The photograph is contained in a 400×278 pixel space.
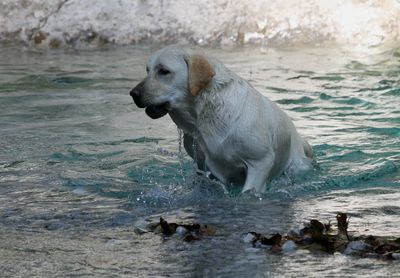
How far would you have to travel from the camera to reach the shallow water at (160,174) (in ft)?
17.4

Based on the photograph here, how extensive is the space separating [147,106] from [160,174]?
1324mm

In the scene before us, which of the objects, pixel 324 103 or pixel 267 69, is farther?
pixel 267 69

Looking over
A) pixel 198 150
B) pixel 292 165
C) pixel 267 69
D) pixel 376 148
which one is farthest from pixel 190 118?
pixel 267 69

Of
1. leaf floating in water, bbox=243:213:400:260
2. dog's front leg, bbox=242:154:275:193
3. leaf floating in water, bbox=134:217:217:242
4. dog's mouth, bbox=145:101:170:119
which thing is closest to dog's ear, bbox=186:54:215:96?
dog's mouth, bbox=145:101:170:119

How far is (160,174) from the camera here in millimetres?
8273

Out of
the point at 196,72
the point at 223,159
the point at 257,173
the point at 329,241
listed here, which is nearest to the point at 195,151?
the point at 223,159

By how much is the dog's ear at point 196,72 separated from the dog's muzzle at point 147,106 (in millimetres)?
239

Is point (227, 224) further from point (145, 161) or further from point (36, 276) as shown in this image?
point (145, 161)

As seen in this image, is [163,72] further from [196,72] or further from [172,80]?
[196,72]

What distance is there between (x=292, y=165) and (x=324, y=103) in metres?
3.29

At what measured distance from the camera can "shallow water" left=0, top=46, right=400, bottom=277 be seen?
530 cm

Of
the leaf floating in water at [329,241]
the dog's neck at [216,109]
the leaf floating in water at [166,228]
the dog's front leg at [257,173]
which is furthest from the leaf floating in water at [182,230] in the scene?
the dog's neck at [216,109]

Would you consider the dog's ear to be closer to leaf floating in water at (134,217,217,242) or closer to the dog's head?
the dog's head

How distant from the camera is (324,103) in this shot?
1114cm
